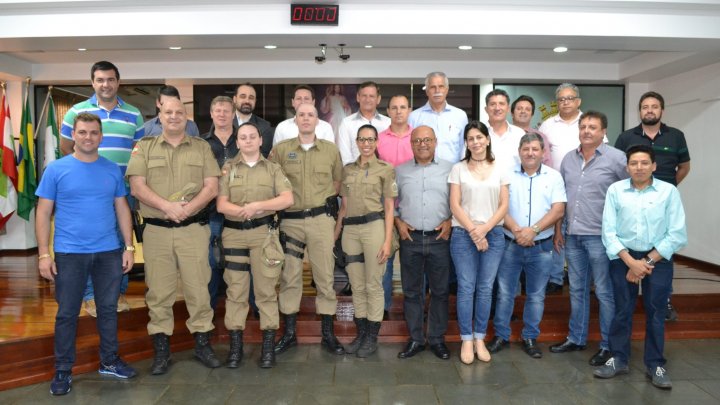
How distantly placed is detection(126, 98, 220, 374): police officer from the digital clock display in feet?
6.30

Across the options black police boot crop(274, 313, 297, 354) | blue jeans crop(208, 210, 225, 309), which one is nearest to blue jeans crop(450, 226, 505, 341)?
black police boot crop(274, 313, 297, 354)

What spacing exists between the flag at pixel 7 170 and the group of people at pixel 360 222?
3.49 metres

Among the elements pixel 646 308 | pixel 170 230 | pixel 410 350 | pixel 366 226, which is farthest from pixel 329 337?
pixel 646 308

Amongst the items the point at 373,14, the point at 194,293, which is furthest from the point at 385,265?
the point at 373,14

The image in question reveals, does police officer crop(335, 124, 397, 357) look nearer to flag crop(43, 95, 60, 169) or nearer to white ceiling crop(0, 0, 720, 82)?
white ceiling crop(0, 0, 720, 82)

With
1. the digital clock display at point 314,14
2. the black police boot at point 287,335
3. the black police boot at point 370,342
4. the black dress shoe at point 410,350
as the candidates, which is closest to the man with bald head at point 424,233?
the black dress shoe at point 410,350

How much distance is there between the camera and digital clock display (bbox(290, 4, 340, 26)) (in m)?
4.96

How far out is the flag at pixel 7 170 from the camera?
6.53m

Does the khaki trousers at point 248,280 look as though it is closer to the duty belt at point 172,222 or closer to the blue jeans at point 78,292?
the duty belt at point 172,222

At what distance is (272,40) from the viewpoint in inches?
211

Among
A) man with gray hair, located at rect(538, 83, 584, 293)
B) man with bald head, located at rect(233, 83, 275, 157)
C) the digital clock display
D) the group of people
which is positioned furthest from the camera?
the digital clock display

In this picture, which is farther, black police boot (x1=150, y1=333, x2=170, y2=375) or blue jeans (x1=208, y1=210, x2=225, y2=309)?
blue jeans (x1=208, y1=210, x2=225, y2=309)

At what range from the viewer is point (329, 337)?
4039mm

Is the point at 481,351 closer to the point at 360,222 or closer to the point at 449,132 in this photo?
the point at 360,222
